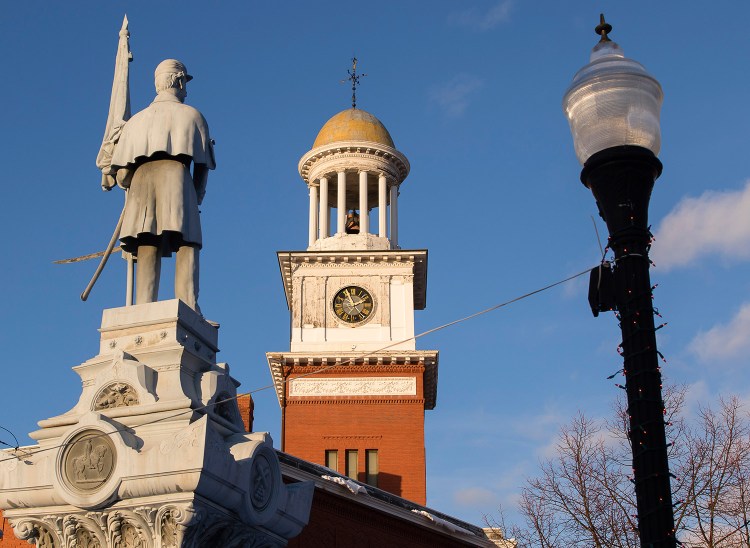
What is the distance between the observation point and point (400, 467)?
42.3 metres

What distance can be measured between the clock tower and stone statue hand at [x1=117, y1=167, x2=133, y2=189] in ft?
95.1

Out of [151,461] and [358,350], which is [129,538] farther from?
[358,350]

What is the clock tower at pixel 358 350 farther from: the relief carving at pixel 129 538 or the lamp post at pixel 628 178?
the lamp post at pixel 628 178

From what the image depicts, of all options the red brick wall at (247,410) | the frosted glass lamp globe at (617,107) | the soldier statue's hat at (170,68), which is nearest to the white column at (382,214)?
the red brick wall at (247,410)


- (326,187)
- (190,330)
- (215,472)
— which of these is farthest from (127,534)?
(326,187)

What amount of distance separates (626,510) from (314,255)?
66.7 ft

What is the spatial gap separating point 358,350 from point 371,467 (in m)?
4.54

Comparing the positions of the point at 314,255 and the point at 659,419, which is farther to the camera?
the point at 314,255

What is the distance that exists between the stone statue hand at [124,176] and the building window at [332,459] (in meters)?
30.9

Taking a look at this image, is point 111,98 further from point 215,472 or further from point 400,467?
point 400,467

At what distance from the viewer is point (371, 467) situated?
42438 millimetres

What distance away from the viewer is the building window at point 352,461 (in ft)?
138

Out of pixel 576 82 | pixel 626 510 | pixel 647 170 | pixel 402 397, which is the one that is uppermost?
pixel 402 397

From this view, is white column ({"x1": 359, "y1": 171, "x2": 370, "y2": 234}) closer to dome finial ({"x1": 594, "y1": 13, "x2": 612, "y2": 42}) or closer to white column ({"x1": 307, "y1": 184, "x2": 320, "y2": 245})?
white column ({"x1": 307, "y1": 184, "x2": 320, "y2": 245})
